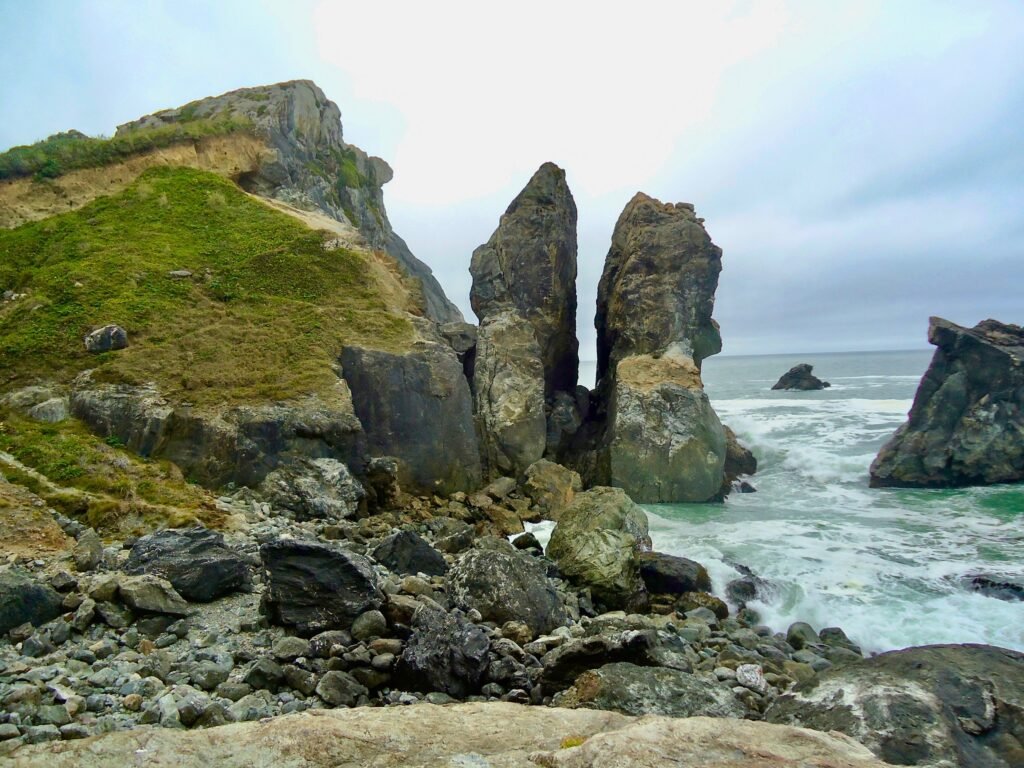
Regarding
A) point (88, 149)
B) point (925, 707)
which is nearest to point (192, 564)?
point (925, 707)

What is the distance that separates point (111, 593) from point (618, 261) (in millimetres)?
29103

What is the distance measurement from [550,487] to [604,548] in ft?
24.5

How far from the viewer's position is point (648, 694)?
596 centimetres

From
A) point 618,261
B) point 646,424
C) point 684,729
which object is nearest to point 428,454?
point 646,424

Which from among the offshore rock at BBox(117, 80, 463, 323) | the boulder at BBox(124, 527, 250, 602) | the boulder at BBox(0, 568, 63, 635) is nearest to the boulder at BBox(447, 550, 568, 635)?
the boulder at BBox(124, 527, 250, 602)

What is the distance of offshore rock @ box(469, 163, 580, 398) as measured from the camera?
1191 inches

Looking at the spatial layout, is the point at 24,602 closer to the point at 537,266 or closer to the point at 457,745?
the point at 457,745

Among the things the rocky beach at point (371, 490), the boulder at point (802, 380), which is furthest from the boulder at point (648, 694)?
the boulder at point (802, 380)

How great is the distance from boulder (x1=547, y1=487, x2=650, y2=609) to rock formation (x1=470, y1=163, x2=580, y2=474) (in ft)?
35.7

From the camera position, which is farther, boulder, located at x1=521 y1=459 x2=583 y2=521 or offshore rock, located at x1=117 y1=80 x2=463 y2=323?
offshore rock, located at x1=117 y1=80 x2=463 y2=323

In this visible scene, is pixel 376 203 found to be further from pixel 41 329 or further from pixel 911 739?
pixel 911 739

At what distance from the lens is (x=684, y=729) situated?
3779 mm

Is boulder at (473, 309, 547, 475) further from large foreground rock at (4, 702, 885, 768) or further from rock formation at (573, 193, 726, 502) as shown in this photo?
large foreground rock at (4, 702, 885, 768)

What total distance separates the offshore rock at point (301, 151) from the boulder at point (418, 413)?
8.81 meters
